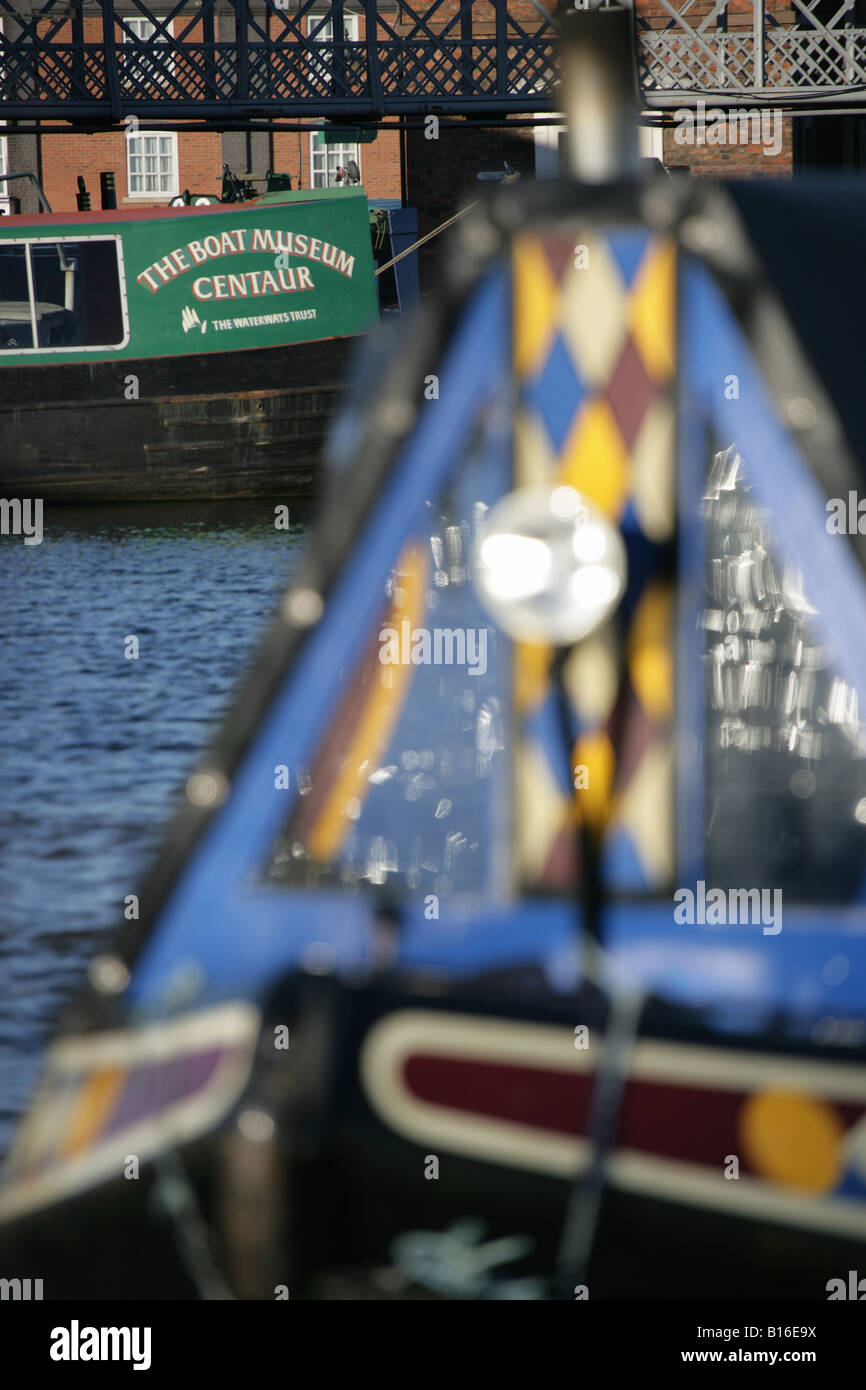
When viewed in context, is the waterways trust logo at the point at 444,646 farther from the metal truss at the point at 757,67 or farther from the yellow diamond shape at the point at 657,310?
the metal truss at the point at 757,67

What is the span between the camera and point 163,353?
19.6 meters

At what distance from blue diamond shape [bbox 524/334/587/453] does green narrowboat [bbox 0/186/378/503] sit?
687 inches

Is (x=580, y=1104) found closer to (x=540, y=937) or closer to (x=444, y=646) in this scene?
(x=540, y=937)

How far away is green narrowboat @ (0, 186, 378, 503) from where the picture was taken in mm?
19328

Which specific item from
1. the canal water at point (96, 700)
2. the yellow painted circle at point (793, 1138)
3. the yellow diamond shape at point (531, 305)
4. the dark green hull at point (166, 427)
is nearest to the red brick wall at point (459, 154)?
the dark green hull at point (166, 427)

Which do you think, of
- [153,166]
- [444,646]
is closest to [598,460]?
[444,646]

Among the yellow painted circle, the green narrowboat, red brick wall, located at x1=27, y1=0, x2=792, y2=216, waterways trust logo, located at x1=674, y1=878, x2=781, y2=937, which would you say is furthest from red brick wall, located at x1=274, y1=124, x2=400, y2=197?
the yellow painted circle

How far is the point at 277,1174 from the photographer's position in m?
2.42

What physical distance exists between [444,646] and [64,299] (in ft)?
57.0

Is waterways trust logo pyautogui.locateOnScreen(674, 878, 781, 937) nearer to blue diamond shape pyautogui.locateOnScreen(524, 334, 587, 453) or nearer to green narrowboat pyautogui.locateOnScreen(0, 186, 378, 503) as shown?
blue diamond shape pyautogui.locateOnScreen(524, 334, 587, 453)

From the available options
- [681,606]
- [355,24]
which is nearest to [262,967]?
[681,606]

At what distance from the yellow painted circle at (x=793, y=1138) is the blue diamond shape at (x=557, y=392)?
0.90m

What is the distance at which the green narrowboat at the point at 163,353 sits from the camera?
19.3 meters
